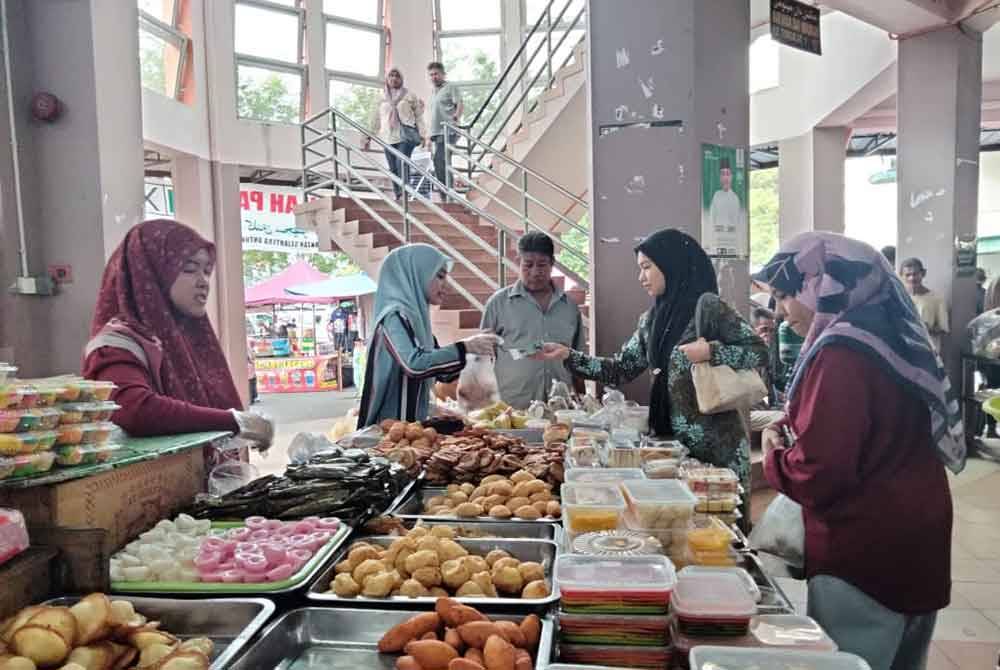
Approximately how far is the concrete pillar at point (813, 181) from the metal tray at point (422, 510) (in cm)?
871

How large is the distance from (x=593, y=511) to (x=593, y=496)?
119mm

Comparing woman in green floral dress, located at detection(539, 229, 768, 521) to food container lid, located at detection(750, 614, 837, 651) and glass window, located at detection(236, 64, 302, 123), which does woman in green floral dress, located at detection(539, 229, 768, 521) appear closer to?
food container lid, located at detection(750, 614, 837, 651)

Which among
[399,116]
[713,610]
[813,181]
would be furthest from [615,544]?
[813,181]

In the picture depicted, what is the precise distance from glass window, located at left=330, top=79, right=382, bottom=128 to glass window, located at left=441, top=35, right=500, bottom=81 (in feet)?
5.05

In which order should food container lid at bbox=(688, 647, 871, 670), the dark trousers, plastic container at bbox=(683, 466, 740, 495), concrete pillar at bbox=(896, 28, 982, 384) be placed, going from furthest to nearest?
the dark trousers, concrete pillar at bbox=(896, 28, 982, 384), plastic container at bbox=(683, 466, 740, 495), food container lid at bbox=(688, 647, 871, 670)

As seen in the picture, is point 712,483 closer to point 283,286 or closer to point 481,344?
point 481,344

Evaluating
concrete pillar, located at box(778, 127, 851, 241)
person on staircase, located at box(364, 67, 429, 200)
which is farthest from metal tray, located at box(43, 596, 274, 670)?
concrete pillar, located at box(778, 127, 851, 241)

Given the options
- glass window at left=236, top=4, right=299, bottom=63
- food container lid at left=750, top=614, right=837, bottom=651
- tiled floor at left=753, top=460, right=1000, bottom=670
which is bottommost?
tiled floor at left=753, top=460, right=1000, bottom=670

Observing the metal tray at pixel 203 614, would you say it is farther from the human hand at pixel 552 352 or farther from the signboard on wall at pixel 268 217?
the signboard on wall at pixel 268 217

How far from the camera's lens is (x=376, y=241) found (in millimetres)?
8188

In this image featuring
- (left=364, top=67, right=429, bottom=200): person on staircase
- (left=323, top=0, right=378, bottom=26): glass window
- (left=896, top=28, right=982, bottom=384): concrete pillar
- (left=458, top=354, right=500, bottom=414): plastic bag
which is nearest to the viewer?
(left=458, top=354, right=500, bottom=414): plastic bag

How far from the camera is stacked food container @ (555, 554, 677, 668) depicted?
117 centimetres

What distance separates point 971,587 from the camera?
3.78 metres

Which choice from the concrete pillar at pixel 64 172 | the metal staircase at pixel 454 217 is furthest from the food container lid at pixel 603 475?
the metal staircase at pixel 454 217
